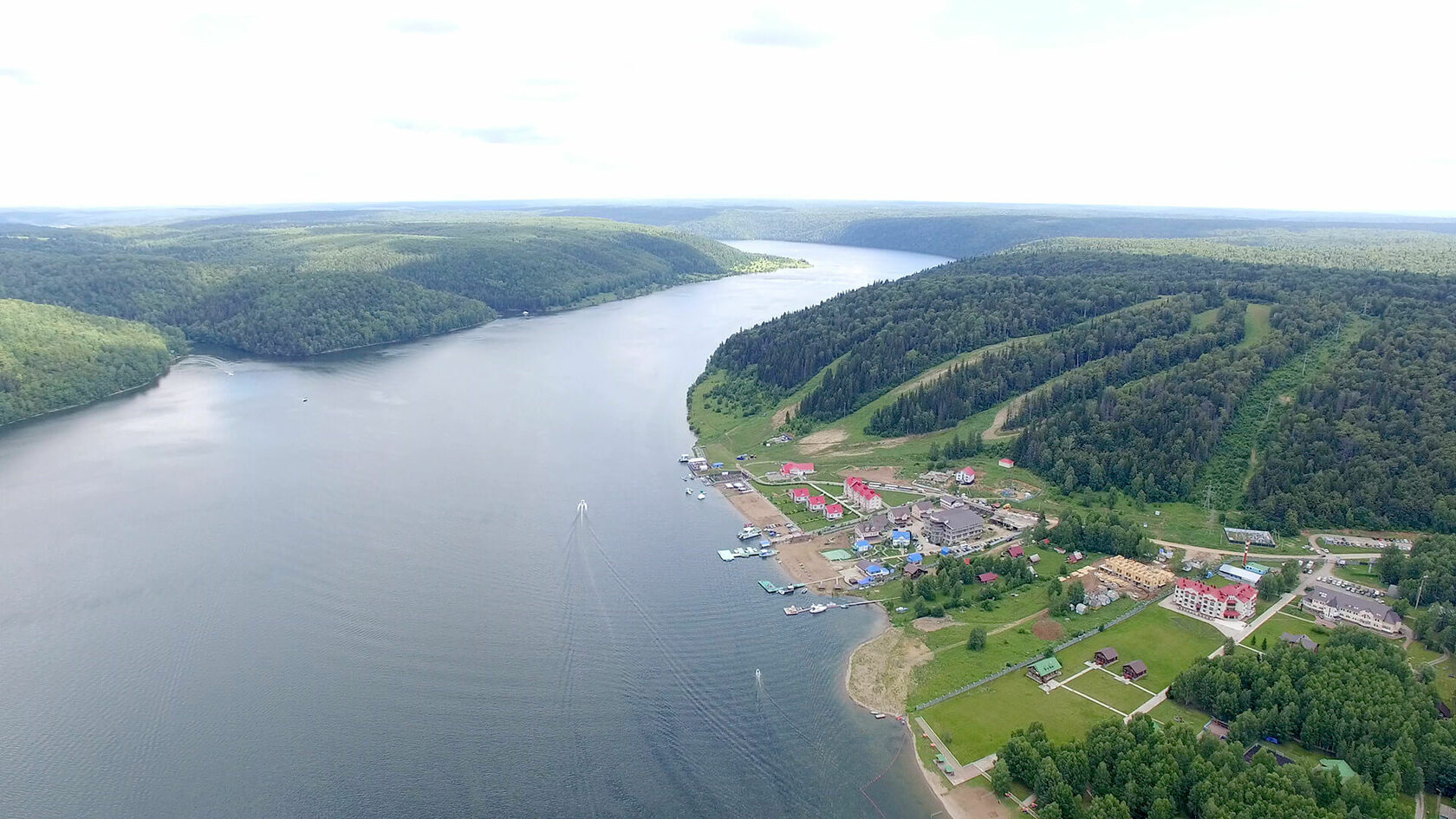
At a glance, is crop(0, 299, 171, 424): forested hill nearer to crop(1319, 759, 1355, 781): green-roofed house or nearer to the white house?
crop(1319, 759, 1355, 781): green-roofed house

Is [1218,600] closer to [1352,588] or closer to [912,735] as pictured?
[1352,588]

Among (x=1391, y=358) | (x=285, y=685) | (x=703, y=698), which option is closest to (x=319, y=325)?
(x=285, y=685)

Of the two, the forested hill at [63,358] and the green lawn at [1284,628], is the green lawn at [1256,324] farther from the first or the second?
the forested hill at [63,358]

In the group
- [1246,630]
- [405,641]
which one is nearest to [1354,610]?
[1246,630]

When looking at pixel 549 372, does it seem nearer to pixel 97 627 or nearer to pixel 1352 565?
pixel 97 627

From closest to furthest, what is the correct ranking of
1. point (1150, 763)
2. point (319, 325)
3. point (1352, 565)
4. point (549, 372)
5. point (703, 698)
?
point (1150, 763), point (703, 698), point (1352, 565), point (549, 372), point (319, 325)

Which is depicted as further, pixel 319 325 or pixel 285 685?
pixel 319 325

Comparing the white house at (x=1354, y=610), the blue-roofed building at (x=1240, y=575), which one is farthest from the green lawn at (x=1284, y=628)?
the blue-roofed building at (x=1240, y=575)
